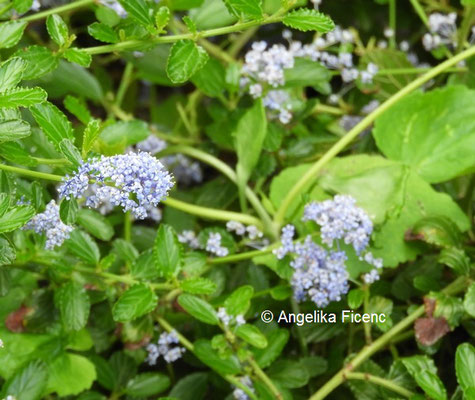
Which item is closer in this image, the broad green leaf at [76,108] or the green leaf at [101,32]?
the green leaf at [101,32]

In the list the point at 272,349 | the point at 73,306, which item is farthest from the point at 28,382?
the point at 272,349

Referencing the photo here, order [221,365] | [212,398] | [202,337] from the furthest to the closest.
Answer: [212,398] → [202,337] → [221,365]

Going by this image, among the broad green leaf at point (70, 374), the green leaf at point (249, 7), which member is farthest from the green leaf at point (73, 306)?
the green leaf at point (249, 7)

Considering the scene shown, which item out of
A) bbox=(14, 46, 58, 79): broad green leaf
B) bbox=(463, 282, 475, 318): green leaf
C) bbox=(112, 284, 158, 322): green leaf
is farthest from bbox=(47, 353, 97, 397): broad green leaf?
bbox=(463, 282, 475, 318): green leaf

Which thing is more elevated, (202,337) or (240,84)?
(240,84)

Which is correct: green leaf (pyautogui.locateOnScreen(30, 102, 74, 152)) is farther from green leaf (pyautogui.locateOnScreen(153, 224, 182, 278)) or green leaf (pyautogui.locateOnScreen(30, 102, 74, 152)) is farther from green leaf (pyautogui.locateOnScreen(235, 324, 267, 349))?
green leaf (pyautogui.locateOnScreen(235, 324, 267, 349))

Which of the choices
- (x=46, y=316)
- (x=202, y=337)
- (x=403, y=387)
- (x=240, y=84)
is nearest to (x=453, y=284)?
(x=403, y=387)

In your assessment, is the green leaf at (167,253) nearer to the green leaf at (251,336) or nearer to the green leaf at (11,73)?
the green leaf at (251,336)

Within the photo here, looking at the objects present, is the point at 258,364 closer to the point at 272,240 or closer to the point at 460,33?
the point at 272,240
